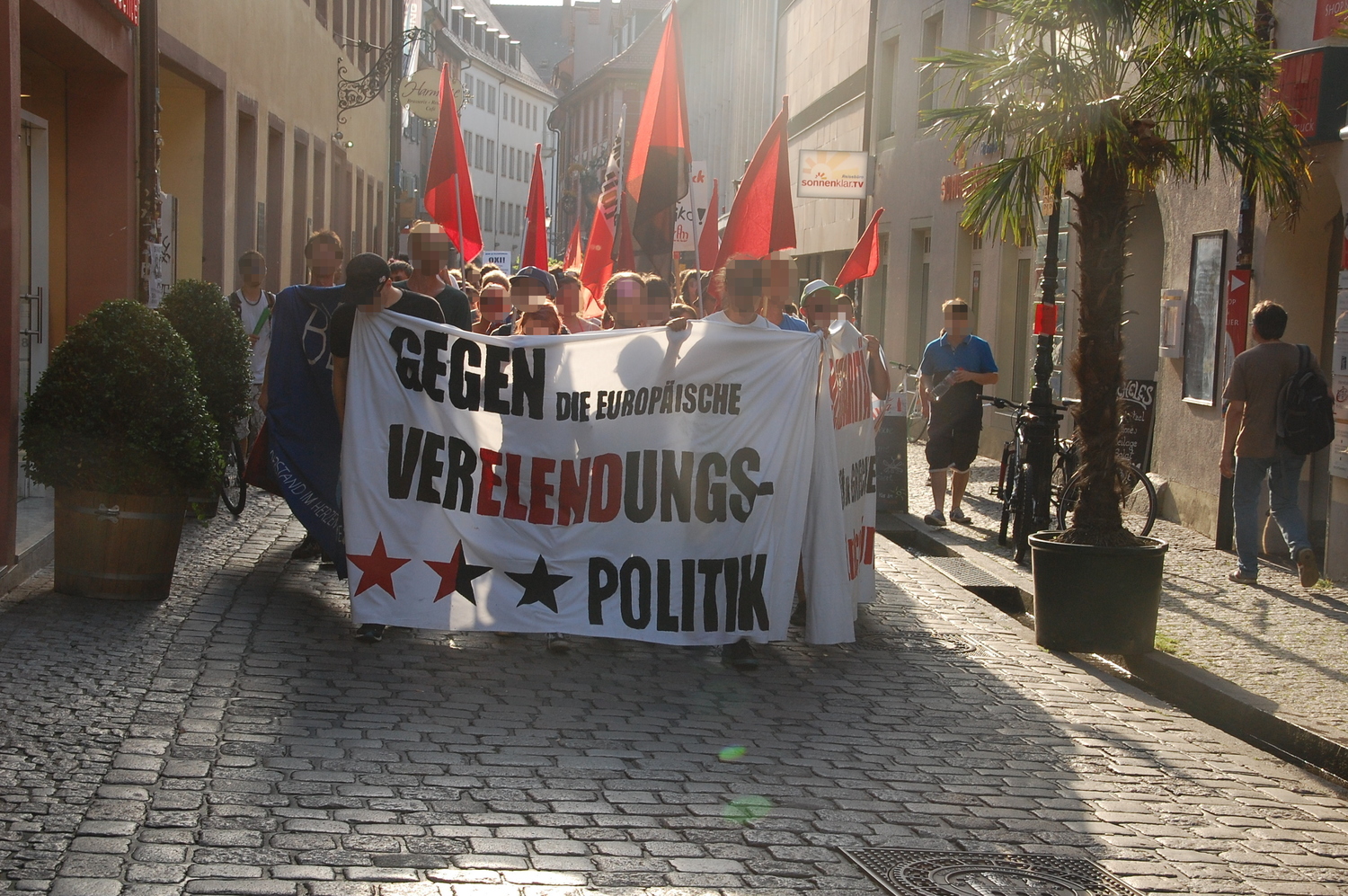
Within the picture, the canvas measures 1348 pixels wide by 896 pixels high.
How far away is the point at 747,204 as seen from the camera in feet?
29.9

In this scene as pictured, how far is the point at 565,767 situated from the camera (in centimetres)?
550

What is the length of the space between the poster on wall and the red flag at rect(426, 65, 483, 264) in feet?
21.6

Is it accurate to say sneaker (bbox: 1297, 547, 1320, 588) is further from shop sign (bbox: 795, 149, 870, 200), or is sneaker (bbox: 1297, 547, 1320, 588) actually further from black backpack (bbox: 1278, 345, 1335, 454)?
shop sign (bbox: 795, 149, 870, 200)

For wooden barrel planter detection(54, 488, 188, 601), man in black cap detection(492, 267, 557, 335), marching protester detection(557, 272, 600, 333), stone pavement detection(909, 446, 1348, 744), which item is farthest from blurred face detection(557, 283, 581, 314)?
stone pavement detection(909, 446, 1348, 744)

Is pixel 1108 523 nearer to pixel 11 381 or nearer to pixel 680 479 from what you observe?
pixel 680 479

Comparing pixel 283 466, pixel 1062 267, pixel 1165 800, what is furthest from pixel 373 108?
pixel 1165 800

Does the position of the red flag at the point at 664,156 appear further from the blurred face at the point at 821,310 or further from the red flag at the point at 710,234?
the red flag at the point at 710,234

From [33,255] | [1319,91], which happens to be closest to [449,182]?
[33,255]

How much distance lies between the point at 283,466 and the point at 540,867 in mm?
4538

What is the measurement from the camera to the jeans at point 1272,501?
10.5m

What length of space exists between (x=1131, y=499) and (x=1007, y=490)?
189cm

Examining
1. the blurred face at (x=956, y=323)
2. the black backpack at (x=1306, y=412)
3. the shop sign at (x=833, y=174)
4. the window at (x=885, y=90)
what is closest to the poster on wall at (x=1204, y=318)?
the blurred face at (x=956, y=323)

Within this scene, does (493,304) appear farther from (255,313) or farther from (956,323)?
(956,323)

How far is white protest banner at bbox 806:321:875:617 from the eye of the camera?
758cm
